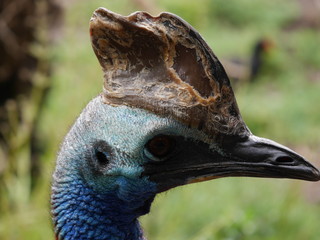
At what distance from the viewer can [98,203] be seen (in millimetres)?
2055

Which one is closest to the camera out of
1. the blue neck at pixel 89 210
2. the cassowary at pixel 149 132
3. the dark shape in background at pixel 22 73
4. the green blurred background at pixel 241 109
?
the cassowary at pixel 149 132

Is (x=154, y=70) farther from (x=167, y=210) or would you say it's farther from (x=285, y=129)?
(x=285, y=129)

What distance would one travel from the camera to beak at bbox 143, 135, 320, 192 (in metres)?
1.93

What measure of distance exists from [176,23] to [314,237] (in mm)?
3533

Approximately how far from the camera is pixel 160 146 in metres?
1.97

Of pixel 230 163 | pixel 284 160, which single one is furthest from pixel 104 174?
pixel 284 160

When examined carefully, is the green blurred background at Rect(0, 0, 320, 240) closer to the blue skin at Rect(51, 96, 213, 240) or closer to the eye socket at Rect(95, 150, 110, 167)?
the blue skin at Rect(51, 96, 213, 240)

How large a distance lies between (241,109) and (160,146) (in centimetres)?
331

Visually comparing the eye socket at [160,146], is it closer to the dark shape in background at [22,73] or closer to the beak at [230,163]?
the beak at [230,163]

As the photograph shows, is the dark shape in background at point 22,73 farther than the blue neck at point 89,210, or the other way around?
the dark shape in background at point 22,73

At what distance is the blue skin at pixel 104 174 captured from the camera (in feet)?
6.38

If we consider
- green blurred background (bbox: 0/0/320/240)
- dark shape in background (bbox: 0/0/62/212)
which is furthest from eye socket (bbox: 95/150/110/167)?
dark shape in background (bbox: 0/0/62/212)

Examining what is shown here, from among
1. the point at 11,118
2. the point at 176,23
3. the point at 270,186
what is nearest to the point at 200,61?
the point at 176,23

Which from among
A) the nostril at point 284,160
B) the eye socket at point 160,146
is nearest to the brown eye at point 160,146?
the eye socket at point 160,146
